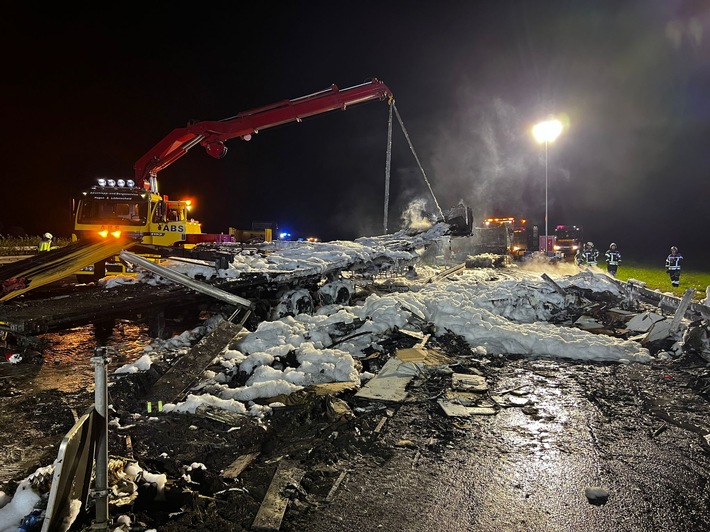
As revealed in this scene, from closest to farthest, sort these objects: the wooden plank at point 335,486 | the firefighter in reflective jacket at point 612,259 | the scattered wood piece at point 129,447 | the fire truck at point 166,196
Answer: the wooden plank at point 335,486
the scattered wood piece at point 129,447
the fire truck at point 166,196
the firefighter in reflective jacket at point 612,259

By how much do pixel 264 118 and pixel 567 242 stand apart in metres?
20.6

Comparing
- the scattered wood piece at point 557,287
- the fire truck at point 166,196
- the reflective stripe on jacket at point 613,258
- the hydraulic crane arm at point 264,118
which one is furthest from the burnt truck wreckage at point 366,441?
the reflective stripe on jacket at point 613,258

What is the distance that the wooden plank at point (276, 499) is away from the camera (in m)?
3.07

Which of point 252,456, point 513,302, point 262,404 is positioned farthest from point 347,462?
point 513,302

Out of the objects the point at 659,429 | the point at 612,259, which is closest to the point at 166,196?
the point at 659,429

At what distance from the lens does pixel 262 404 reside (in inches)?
203

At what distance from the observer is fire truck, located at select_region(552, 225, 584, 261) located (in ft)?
81.5

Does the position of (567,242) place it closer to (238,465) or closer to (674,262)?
(674,262)

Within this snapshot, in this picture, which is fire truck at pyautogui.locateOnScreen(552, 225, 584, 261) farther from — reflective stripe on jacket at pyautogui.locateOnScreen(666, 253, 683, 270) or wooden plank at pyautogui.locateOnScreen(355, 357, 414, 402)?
wooden plank at pyautogui.locateOnScreen(355, 357, 414, 402)

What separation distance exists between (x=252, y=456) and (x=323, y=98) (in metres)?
9.04

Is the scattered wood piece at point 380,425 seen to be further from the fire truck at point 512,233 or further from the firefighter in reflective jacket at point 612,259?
the fire truck at point 512,233

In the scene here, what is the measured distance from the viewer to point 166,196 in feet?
37.0

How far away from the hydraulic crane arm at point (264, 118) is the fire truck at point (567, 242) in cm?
1780

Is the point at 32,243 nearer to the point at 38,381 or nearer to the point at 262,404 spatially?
the point at 38,381
